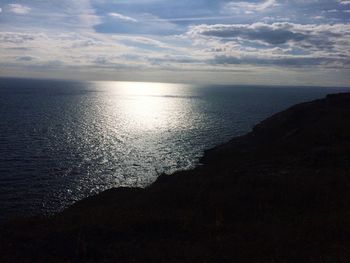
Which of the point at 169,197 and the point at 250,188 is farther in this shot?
the point at 169,197

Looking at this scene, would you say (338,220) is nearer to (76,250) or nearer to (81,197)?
(76,250)

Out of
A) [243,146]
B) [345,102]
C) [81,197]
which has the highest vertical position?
[345,102]

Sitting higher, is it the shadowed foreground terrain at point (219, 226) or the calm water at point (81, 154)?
the shadowed foreground terrain at point (219, 226)

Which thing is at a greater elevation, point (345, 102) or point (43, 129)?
point (345, 102)

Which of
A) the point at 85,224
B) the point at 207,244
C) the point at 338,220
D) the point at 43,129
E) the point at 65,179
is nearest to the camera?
the point at 207,244

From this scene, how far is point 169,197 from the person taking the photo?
3300 cm

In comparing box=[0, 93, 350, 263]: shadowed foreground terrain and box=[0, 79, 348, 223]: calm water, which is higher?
box=[0, 93, 350, 263]: shadowed foreground terrain

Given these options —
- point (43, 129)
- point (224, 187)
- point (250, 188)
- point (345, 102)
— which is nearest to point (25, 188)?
point (224, 187)

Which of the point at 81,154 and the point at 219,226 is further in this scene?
the point at 81,154

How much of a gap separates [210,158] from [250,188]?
40.2 meters

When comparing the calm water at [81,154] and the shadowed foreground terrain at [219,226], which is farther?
the calm water at [81,154]

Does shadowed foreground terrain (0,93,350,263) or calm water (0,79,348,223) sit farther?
calm water (0,79,348,223)

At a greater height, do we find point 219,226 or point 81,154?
point 219,226

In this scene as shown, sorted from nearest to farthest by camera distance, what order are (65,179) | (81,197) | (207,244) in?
(207,244) → (81,197) → (65,179)
